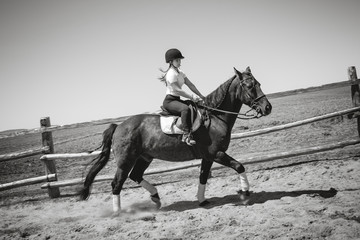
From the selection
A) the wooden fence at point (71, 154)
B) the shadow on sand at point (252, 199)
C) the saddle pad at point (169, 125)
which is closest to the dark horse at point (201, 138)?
the saddle pad at point (169, 125)

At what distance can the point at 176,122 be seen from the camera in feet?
17.3

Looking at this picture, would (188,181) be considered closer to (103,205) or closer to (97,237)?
(103,205)

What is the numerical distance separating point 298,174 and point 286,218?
261 cm

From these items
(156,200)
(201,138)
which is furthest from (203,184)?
(156,200)

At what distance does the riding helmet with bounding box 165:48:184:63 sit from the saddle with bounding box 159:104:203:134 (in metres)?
1.04

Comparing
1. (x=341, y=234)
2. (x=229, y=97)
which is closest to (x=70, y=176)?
(x=229, y=97)

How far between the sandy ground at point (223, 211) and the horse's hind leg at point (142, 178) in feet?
0.83

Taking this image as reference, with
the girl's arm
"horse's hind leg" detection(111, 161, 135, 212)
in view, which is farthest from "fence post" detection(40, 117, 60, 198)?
the girl's arm

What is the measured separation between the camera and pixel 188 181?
23.9ft

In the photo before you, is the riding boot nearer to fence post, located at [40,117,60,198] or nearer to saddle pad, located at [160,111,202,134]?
saddle pad, located at [160,111,202,134]

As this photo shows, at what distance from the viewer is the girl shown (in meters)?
5.09

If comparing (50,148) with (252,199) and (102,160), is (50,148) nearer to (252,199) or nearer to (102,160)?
(102,160)

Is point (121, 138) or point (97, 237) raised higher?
point (121, 138)

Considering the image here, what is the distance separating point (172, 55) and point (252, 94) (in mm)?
1793
